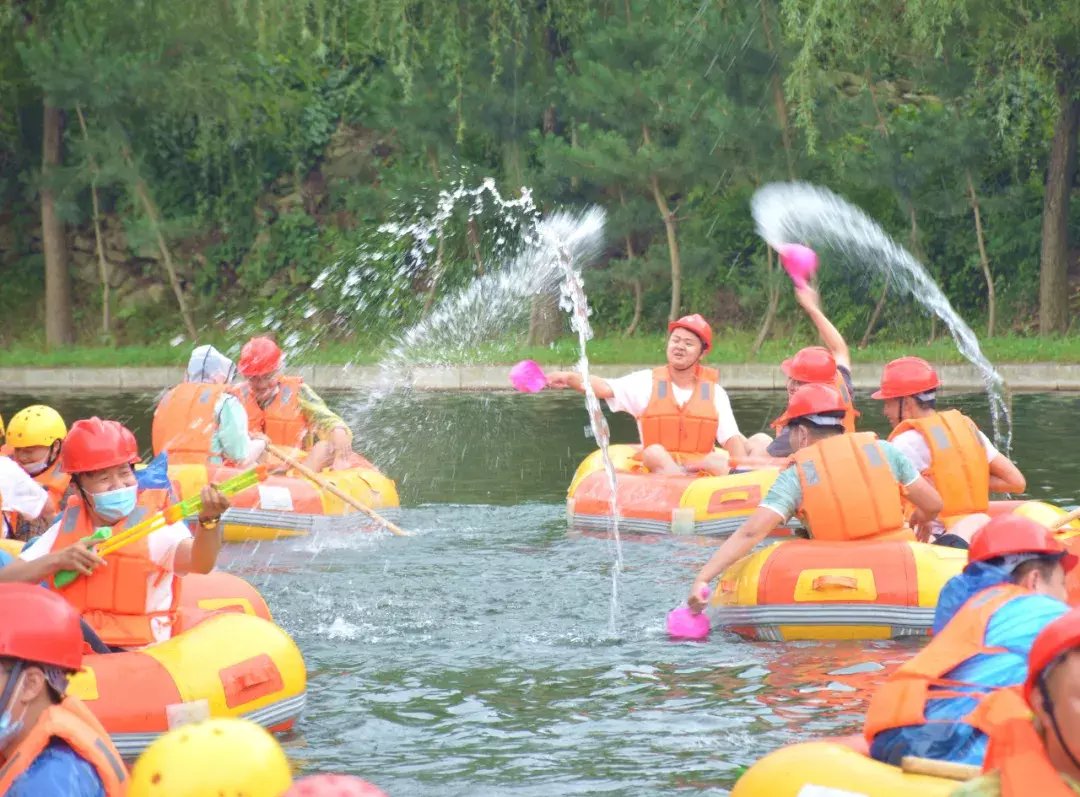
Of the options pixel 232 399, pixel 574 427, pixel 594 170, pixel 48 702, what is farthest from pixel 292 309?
pixel 48 702

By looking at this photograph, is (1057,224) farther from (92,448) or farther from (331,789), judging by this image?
(331,789)

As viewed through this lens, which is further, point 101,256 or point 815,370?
point 101,256

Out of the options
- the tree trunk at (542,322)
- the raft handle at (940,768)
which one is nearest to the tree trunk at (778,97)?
the tree trunk at (542,322)

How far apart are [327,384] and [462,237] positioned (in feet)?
11.5

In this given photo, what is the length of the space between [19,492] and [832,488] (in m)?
3.99

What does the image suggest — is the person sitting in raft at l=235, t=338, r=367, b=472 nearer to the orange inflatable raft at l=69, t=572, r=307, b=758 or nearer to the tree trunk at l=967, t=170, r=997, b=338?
the orange inflatable raft at l=69, t=572, r=307, b=758

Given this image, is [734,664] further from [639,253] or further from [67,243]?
[67,243]

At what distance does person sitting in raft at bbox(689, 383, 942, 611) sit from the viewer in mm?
8570

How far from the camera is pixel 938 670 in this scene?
5.09 metres

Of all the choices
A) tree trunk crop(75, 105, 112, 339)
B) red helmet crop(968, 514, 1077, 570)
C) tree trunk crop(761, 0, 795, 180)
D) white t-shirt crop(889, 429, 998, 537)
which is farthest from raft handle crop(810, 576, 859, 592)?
tree trunk crop(75, 105, 112, 339)

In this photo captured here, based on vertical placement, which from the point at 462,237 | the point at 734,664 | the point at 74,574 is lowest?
the point at 734,664

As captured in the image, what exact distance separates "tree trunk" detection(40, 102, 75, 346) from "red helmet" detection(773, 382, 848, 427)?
21063 millimetres

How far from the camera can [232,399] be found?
12336mm

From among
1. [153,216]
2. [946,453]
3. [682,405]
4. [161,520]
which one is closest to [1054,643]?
[161,520]
